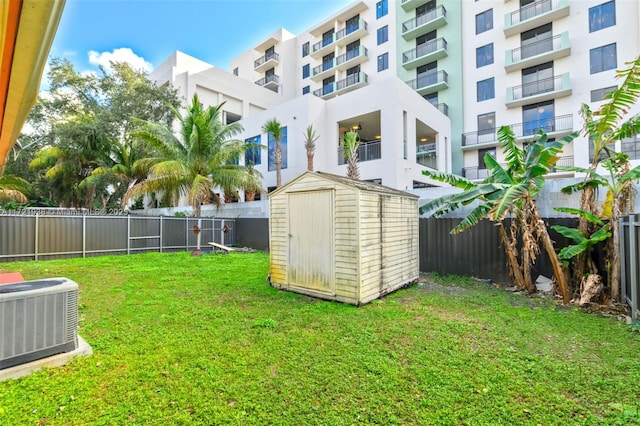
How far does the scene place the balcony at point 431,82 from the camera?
75.0 feet

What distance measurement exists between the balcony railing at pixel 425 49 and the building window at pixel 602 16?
334 inches

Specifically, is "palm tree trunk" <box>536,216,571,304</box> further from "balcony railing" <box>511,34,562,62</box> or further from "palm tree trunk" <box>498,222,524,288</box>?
"balcony railing" <box>511,34,562,62</box>

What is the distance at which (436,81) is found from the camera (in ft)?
76.2

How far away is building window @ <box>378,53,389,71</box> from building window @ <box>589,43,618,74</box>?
13380 millimetres

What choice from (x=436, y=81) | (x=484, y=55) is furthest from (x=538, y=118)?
(x=436, y=81)

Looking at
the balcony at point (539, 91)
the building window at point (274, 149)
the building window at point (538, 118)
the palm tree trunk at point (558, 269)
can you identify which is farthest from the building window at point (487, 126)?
the palm tree trunk at point (558, 269)

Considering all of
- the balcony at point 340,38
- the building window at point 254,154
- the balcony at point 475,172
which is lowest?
the balcony at point 475,172

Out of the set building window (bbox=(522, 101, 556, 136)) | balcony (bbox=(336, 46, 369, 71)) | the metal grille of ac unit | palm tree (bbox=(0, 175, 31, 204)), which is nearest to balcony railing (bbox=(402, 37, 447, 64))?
balcony (bbox=(336, 46, 369, 71))

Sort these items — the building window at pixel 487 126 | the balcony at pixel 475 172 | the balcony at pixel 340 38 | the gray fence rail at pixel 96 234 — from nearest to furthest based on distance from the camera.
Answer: the gray fence rail at pixel 96 234
the building window at pixel 487 126
the balcony at pixel 475 172
the balcony at pixel 340 38

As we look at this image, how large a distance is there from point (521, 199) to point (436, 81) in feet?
67.1

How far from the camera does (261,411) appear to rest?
2463 millimetres

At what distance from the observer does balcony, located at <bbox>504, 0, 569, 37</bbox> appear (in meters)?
18.7

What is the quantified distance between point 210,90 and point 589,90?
2602cm

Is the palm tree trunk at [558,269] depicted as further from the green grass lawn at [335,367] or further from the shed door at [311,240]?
the shed door at [311,240]
